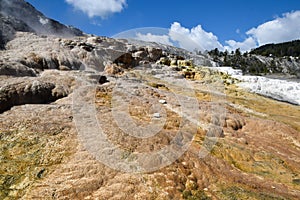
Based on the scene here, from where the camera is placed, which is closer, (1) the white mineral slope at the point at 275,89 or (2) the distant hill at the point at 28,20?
(1) the white mineral slope at the point at 275,89

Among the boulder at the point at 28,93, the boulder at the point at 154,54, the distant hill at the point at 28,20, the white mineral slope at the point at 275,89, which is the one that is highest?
the distant hill at the point at 28,20

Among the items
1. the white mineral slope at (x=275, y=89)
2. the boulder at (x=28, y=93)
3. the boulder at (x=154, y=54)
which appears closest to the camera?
the boulder at (x=28, y=93)

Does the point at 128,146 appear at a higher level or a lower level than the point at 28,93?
lower

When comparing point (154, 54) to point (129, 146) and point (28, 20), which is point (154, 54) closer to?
point (28, 20)

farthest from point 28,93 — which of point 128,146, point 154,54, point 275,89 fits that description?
point 154,54

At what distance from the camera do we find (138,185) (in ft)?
25.3

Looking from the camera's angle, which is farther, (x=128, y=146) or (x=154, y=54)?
(x=154, y=54)

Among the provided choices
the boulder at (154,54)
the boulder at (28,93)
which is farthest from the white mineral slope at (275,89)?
the boulder at (28,93)

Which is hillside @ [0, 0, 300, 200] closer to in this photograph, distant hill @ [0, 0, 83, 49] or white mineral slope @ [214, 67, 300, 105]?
white mineral slope @ [214, 67, 300, 105]

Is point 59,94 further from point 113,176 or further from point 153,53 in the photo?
point 153,53

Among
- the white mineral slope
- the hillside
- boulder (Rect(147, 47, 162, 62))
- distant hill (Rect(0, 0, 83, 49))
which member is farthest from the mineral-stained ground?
boulder (Rect(147, 47, 162, 62))

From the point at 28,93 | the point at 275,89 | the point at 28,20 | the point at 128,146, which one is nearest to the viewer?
the point at 128,146

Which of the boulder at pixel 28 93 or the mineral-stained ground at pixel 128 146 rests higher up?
the boulder at pixel 28 93

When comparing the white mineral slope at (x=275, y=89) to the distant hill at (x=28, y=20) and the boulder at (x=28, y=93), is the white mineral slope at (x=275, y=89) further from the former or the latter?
the distant hill at (x=28, y=20)
